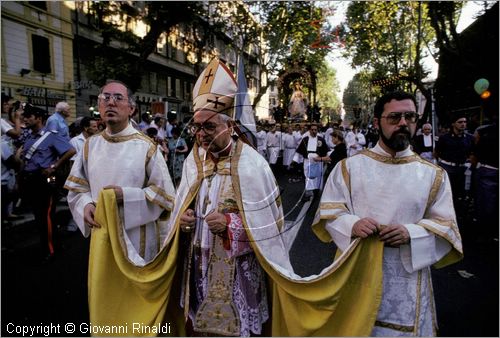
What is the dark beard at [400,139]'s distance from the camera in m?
2.43

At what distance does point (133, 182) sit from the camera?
3.24m

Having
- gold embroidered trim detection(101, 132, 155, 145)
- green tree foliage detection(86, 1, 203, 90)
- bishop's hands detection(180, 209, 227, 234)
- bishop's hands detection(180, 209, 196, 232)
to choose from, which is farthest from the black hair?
green tree foliage detection(86, 1, 203, 90)

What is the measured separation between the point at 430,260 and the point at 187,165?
177 cm

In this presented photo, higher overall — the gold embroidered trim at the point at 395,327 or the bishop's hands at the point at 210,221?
the bishop's hands at the point at 210,221

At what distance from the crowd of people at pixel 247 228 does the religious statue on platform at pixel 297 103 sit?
5.5 inches

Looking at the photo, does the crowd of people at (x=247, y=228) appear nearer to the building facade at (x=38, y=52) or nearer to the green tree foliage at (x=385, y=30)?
the green tree foliage at (x=385, y=30)

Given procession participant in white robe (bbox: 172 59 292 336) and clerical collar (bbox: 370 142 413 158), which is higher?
clerical collar (bbox: 370 142 413 158)

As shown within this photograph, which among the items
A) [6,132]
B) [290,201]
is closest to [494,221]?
[290,201]

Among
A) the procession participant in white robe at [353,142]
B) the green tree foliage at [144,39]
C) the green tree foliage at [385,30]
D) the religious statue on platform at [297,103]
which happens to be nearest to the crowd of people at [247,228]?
the religious statue on platform at [297,103]

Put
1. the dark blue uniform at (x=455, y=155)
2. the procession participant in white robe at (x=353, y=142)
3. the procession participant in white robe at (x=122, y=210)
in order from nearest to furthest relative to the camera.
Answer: the procession participant in white robe at (x=122, y=210) < the dark blue uniform at (x=455, y=155) < the procession participant in white robe at (x=353, y=142)

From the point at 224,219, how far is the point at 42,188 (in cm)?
415

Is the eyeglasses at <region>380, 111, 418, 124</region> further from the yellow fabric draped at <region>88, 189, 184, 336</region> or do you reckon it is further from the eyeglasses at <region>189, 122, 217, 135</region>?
the yellow fabric draped at <region>88, 189, 184, 336</region>

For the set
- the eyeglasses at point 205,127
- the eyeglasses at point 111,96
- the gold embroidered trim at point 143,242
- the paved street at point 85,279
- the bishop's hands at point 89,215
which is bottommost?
the paved street at point 85,279

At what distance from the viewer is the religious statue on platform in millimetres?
2987
